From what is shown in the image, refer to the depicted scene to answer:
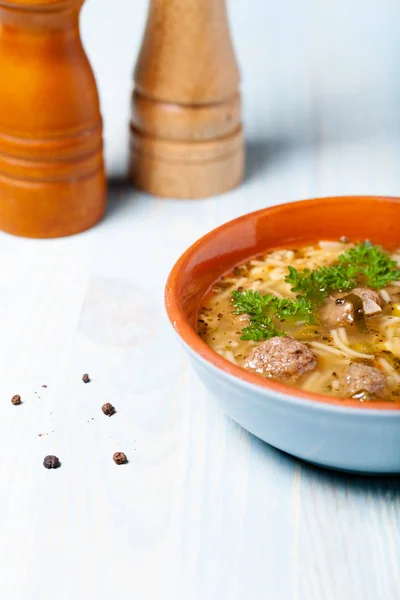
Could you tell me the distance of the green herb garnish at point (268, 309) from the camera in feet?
8.77

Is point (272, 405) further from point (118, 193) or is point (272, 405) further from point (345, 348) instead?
point (118, 193)

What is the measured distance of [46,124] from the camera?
350cm

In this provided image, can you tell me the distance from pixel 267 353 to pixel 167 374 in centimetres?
55

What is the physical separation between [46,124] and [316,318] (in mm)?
1359

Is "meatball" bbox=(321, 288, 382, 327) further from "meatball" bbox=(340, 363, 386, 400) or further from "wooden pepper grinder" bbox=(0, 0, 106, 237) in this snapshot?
"wooden pepper grinder" bbox=(0, 0, 106, 237)

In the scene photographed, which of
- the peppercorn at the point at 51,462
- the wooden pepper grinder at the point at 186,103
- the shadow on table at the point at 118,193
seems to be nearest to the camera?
the peppercorn at the point at 51,462

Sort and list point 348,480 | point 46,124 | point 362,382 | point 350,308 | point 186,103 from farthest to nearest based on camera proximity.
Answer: point 186,103 → point 46,124 → point 350,308 → point 348,480 → point 362,382

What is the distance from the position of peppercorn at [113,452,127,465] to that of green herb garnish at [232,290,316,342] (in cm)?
46

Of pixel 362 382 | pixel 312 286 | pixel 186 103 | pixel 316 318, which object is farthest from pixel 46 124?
pixel 362 382

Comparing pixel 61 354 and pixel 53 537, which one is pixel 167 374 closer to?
pixel 61 354

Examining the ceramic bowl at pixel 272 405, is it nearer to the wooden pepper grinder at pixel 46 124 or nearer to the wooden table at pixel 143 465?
the wooden table at pixel 143 465

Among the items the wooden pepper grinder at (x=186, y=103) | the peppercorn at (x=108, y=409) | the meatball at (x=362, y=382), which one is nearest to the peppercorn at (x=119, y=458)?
the peppercorn at (x=108, y=409)

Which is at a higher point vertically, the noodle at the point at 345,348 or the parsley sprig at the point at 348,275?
the noodle at the point at 345,348

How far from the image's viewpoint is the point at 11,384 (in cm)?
288
